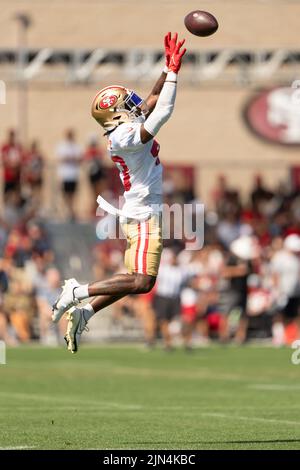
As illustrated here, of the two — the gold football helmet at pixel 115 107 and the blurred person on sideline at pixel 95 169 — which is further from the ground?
the blurred person on sideline at pixel 95 169

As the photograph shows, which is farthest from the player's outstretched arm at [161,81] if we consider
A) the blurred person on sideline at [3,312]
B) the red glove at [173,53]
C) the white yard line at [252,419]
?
the blurred person on sideline at [3,312]

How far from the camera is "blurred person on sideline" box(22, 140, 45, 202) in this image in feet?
76.0

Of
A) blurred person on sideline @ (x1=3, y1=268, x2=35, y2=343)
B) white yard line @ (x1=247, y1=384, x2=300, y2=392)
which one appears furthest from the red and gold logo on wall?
white yard line @ (x1=247, y1=384, x2=300, y2=392)

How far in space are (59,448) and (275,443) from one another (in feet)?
4.83

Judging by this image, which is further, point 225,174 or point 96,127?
point 96,127

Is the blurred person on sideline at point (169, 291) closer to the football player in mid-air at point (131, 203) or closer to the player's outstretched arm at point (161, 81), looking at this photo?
the player's outstretched arm at point (161, 81)

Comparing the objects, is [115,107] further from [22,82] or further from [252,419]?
[22,82]

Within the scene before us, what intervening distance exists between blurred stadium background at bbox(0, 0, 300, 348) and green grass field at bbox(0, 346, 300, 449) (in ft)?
4.87

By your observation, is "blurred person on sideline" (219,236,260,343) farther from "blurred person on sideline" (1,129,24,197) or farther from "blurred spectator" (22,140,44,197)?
"blurred person on sideline" (1,129,24,197)

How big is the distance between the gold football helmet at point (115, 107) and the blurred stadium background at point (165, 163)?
10.6m

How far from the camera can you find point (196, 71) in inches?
1169

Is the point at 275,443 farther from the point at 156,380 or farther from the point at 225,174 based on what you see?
the point at 225,174

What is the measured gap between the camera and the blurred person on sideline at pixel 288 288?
21.3 metres

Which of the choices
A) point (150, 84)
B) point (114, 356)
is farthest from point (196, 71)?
point (114, 356)
